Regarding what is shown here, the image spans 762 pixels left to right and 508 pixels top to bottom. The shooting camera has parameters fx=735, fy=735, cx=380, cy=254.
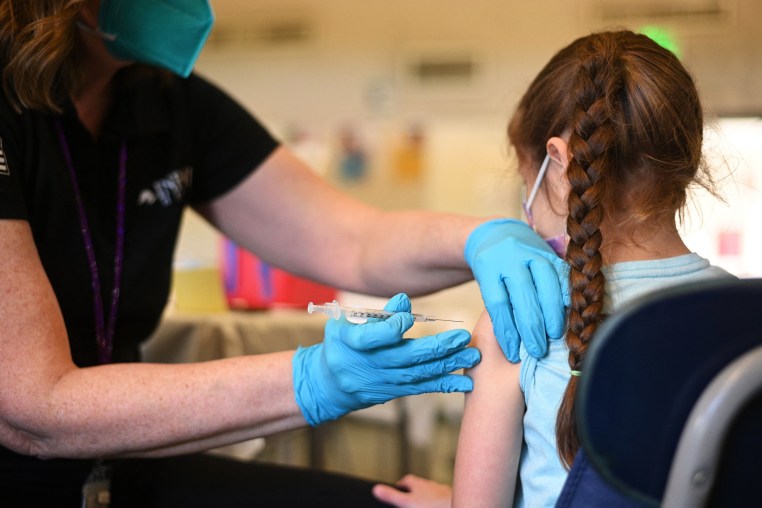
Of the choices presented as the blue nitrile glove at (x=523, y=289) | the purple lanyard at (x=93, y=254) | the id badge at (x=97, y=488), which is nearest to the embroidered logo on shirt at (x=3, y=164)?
the purple lanyard at (x=93, y=254)

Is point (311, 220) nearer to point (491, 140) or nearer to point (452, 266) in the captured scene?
point (452, 266)

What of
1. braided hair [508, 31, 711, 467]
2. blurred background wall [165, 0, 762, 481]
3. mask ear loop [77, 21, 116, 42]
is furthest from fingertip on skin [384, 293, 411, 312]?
blurred background wall [165, 0, 762, 481]

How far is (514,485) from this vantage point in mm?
966

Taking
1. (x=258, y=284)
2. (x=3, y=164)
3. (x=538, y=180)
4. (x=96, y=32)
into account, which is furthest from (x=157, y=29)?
(x=258, y=284)

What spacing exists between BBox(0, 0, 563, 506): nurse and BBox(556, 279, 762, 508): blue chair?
27 centimetres

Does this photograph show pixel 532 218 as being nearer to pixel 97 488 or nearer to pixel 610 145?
pixel 610 145

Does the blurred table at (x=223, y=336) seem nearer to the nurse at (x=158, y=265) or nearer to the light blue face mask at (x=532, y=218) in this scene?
the nurse at (x=158, y=265)

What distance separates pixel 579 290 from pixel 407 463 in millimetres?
1695

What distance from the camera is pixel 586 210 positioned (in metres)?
0.88

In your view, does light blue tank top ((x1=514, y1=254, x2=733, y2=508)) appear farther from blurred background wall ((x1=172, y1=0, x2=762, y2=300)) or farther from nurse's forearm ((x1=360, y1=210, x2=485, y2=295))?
Result: blurred background wall ((x1=172, y1=0, x2=762, y2=300))

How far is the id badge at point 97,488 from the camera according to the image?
3.78ft

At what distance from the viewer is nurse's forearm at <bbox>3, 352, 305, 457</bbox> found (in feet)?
3.34

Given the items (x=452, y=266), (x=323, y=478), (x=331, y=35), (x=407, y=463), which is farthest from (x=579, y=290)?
(x=331, y=35)

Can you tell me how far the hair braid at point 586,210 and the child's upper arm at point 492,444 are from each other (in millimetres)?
86
